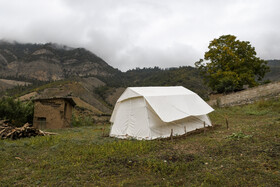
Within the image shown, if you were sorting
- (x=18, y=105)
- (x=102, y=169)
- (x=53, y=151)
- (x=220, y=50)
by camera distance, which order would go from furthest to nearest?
(x=220, y=50), (x=18, y=105), (x=53, y=151), (x=102, y=169)

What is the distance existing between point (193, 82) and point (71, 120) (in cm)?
3911

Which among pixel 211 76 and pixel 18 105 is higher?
pixel 211 76

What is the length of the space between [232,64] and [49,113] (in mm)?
21677

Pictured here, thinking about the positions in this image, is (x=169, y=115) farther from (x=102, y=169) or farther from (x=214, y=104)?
(x=214, y=104)

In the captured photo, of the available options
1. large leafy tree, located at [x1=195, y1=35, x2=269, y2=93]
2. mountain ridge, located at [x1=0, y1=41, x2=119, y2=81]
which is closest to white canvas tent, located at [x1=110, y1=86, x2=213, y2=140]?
large leafy tree, located at [x1=195, y1=35, x2=269, y2=93]

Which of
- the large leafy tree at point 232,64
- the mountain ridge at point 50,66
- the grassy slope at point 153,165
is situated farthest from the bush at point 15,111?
the mountain ridge at point 50,66

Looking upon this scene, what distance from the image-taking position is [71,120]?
19953mm

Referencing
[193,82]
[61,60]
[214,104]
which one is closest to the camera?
[214,104]

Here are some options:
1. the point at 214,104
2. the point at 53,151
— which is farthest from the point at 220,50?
the point at 53,151

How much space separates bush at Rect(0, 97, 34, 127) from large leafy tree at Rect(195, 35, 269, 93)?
851 inches

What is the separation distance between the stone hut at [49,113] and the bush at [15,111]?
5.14ft

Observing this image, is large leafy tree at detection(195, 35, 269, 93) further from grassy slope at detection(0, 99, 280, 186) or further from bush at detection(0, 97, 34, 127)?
bush at detection(0, 97, 34, 127)

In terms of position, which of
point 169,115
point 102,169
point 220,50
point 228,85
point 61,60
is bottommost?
point 102,169

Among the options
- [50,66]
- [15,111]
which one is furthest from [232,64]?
[50,66]
